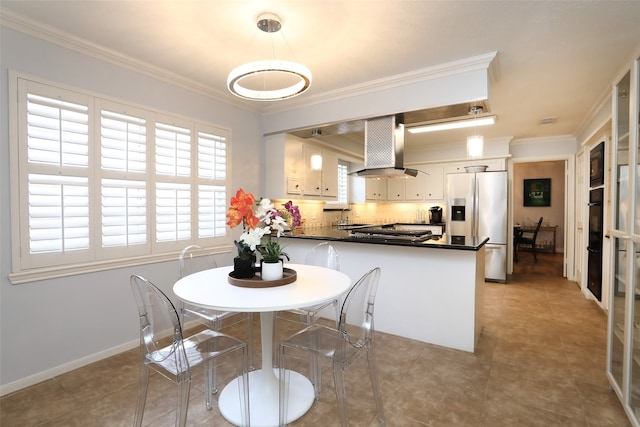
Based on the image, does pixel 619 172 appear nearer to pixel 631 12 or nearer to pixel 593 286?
pixel 631 12

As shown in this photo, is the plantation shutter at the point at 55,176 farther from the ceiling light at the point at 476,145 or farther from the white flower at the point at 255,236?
the ceiling light at the point at 476,145

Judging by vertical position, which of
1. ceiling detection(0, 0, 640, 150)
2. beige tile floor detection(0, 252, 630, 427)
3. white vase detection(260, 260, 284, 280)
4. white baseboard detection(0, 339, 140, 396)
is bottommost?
beige tile floor detection(0, 252, 630, 427)

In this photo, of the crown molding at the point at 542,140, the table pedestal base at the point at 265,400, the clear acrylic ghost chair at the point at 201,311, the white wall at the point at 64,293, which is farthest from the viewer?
the crown molding at the point at 542,140

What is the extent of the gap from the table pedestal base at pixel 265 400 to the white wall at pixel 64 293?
131cm

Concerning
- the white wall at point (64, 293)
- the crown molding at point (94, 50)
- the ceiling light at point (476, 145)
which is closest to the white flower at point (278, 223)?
the white wall at point (64, 293)

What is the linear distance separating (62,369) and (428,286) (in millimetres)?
3094

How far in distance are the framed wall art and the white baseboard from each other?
9691 mm

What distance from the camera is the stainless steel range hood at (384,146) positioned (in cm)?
335

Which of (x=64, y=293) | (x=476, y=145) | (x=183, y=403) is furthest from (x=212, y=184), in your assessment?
(x=476, y=145)

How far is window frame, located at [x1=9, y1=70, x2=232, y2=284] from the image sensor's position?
219 cm

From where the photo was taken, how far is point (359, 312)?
180 cm

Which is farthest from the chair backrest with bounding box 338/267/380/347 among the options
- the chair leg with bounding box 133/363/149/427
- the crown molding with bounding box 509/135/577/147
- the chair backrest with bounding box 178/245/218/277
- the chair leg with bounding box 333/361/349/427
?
the crown molding with bounding box 509/135/577/147

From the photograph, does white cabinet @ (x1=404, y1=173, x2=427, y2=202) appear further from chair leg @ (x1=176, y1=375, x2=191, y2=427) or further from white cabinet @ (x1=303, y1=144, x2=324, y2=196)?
chair leg @ (x1=176, y1=375, x2=191, y2=427)

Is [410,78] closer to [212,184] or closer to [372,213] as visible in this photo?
[212,184]
